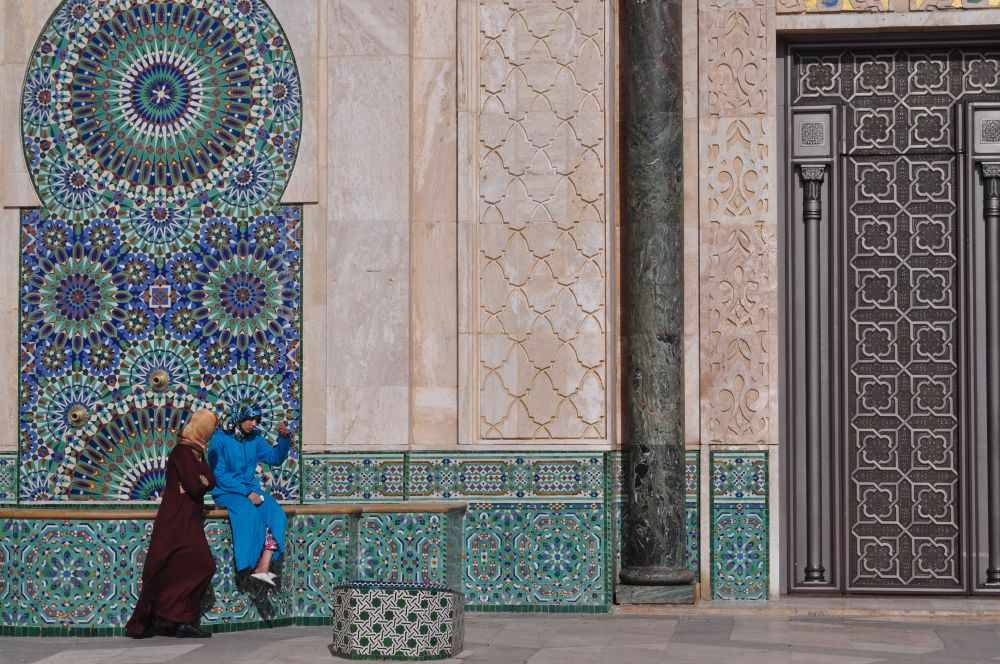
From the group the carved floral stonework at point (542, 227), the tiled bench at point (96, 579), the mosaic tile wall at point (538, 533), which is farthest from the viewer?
the carved floral stonework at point (542, 227)

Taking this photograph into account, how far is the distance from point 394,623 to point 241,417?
6.24 ft

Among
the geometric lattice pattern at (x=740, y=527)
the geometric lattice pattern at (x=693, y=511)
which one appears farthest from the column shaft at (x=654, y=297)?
the geometric lattice pattern at (x=740, y=527)

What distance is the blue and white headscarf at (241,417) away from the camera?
860cm

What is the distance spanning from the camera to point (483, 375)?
9.02 metres

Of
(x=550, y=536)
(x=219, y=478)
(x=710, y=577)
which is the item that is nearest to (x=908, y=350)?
(x=710, y=577)

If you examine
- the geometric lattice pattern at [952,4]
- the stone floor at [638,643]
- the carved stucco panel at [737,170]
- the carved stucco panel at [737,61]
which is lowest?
the stone floor at [638,643]

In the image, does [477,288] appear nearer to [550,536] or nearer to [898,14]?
[550,536]

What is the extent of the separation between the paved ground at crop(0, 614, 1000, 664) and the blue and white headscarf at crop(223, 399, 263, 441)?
3.49 ft

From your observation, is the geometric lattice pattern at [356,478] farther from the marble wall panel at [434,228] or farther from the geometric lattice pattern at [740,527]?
the geometric lattice pattern at [740,527]

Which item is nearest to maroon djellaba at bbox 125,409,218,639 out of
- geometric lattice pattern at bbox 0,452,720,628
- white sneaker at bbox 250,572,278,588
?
white sneaker at bbox 250,572,278,588

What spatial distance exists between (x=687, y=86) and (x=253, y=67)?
94.8 inches

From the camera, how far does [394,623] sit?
281 inches

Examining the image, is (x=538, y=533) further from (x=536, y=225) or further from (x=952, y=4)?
(x=952, y=4)

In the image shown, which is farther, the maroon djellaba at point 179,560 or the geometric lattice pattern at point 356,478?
the geometric lattice pattern at point 356,478
